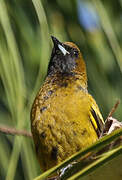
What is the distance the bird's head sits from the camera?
2.85 m

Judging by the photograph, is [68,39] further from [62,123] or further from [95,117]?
[95,117]

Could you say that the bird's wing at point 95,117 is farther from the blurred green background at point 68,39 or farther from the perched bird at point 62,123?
the blurred green background at point 68,39

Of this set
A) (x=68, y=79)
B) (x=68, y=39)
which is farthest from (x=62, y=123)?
(x=68, y=39)

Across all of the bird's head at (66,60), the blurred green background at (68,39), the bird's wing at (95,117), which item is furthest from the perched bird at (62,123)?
the blurred green background at (68,39)

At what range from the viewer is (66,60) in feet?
9.67

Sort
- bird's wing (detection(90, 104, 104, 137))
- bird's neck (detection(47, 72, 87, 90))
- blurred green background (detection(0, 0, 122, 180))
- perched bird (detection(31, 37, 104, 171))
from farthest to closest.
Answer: bird's neck (detection(47, 72, 87, 90)) < bird's wing (detection(90, 104, 104, 137)) < perched bird (detection(31, 37, 104, 171)) < blurred green background (detection(0, 0, 122, 180))

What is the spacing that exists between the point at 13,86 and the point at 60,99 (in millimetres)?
1200

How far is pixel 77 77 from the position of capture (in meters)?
2.75

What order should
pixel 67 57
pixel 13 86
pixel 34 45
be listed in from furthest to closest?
1. pixel 67 57
2. pixel 34 45
3. pixel 13 86

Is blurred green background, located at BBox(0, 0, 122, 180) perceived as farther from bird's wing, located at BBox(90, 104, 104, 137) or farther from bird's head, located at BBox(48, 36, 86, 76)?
bird's head, located at BBox(48, 36, 86, 76)

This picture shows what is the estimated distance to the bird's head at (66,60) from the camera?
9.36 ft

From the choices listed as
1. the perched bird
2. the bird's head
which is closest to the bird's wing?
the perched bird

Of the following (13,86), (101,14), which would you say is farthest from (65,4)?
(13,86)

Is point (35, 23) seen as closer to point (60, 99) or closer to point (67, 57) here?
point (60, 99)
